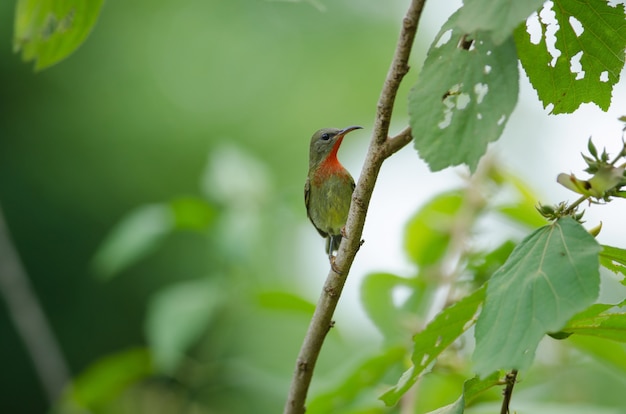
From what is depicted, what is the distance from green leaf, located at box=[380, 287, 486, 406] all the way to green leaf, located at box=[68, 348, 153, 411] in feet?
10.7

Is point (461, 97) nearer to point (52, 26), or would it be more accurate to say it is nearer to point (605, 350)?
point (52, 26)

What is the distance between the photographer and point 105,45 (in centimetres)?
1370

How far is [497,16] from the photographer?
4.27 ft

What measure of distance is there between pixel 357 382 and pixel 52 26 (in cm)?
152

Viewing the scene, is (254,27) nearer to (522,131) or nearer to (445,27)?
(522,131)

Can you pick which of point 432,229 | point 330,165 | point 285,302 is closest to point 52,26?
point 285,302

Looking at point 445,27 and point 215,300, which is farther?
point 215,300

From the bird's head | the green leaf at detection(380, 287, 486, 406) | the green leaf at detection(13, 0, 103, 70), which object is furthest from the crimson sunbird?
the green leaf at detection(380, 287, 486, 406)

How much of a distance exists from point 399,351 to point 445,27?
164 cm

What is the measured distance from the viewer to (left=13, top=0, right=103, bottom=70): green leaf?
2.13 m

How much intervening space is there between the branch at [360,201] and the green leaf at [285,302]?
1.72 meters

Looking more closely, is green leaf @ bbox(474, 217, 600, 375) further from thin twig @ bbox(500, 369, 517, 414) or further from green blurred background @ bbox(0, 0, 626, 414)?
green blurred background @ bbox(0, 0, 626, 414)

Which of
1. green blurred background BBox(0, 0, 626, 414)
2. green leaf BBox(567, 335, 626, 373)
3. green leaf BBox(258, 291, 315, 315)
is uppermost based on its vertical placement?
green blurred background BBox(0, 0, 626, 414)

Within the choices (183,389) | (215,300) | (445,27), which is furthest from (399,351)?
(183,389)
